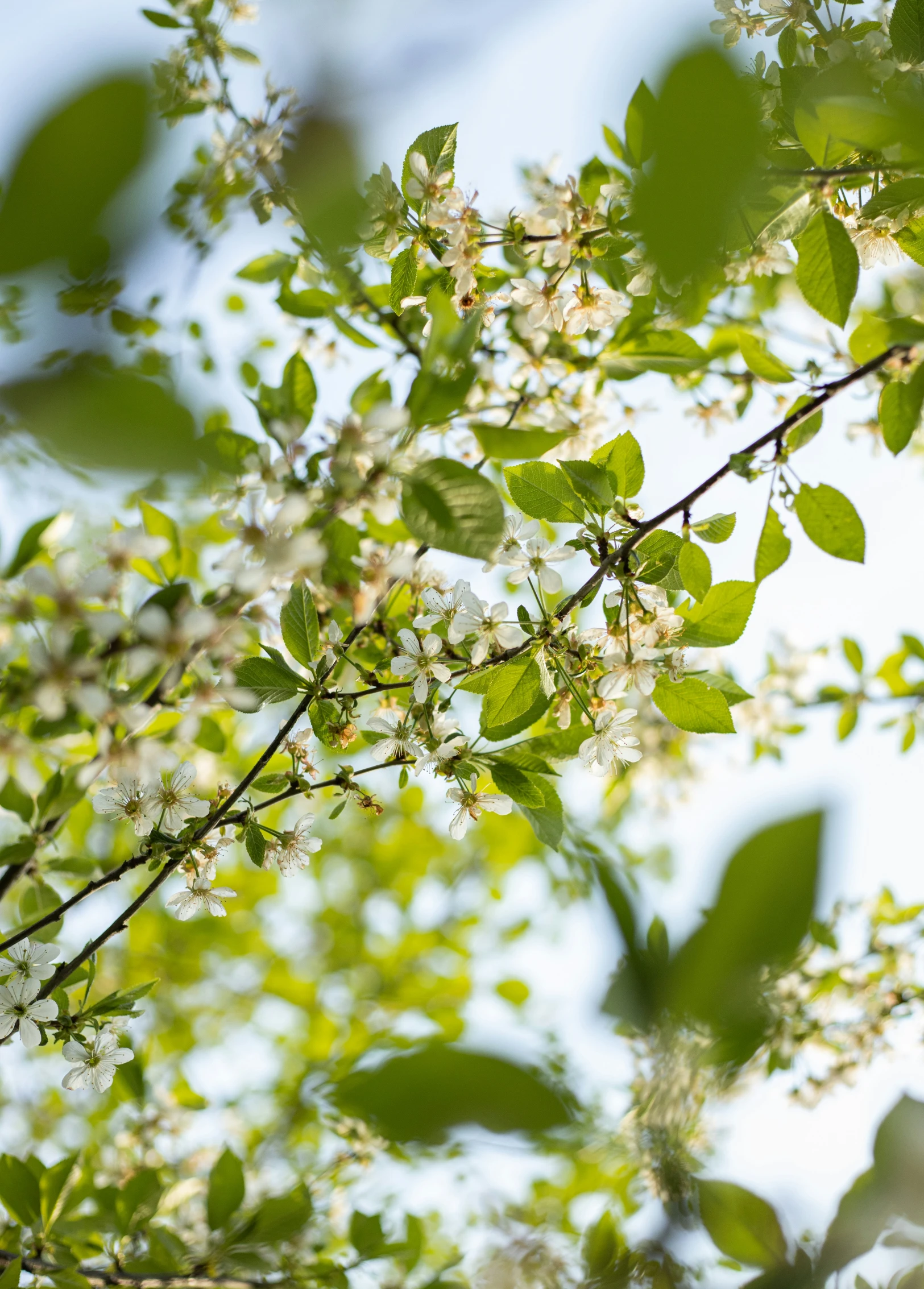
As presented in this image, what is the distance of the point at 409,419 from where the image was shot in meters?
0.72

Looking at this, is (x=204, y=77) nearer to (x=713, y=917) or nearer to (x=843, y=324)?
(x=843, y=324)

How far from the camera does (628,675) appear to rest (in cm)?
112

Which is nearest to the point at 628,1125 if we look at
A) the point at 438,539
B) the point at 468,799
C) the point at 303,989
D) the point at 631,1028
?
the point at 631,1028

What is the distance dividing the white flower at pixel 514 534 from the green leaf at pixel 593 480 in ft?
0.37

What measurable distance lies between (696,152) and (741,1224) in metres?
0.67

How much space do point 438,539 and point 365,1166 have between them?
2070 mm

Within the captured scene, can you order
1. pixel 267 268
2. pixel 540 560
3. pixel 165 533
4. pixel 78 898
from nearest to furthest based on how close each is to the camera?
pixel 78 898
pixel 540 560
pixel 165 533
pixel 267 268

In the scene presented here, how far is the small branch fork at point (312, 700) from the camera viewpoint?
39.4 inches

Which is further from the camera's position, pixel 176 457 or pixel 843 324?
pixel 843 324

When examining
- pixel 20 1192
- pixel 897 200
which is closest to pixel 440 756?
pixel 897 200

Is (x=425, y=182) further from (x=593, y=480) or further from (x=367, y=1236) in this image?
(x=367, y=1236)

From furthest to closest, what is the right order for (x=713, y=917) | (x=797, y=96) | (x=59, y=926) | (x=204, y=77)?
(x=204, y=77), (x=59, y=926), (x=797, y=96), (x=713, y=917)

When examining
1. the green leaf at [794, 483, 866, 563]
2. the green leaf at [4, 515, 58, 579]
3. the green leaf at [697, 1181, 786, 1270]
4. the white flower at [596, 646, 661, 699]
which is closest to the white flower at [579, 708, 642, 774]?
the white flower at [596, 646, 661, 699]

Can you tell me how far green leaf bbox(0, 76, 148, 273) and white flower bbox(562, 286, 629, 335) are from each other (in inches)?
36.7
